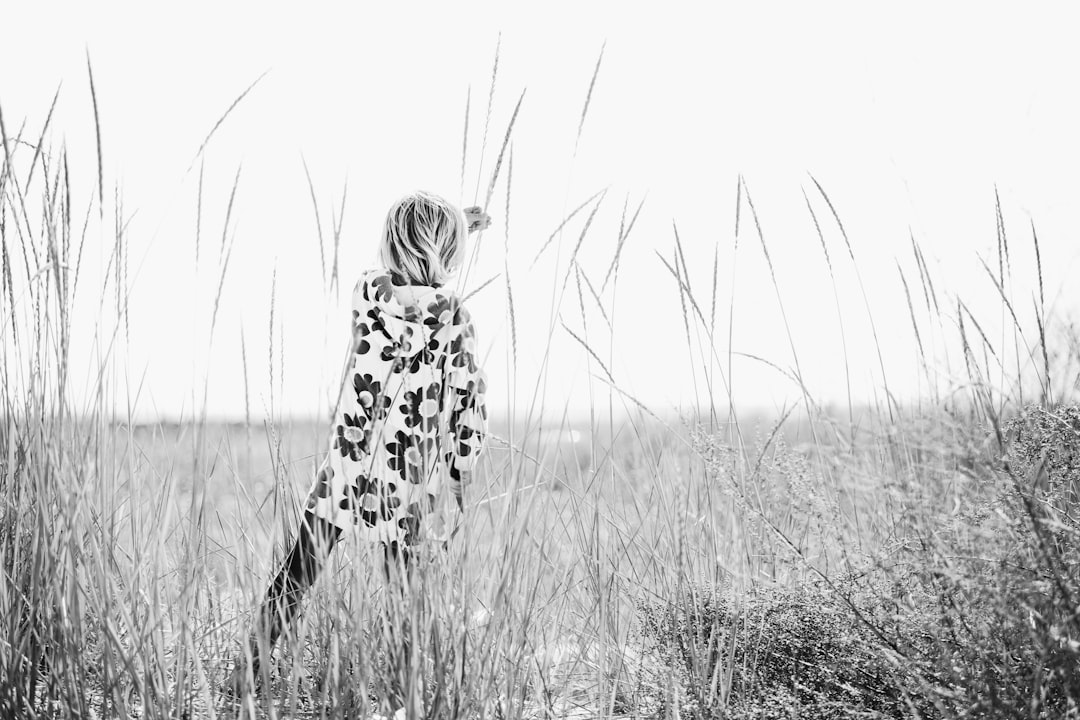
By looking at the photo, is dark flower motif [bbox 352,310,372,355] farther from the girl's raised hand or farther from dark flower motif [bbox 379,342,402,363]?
the girl's raised hand

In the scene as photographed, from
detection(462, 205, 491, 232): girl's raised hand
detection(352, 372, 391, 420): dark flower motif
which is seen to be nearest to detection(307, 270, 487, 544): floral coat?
detection(352, 372, 391, 420): dark flower motif

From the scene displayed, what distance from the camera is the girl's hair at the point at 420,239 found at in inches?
68.7

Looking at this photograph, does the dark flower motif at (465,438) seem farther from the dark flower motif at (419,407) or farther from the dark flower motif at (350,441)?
the dark flower motif at (350,441)

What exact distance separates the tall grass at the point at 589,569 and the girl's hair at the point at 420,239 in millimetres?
350

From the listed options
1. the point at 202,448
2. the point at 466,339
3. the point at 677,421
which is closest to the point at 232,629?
the point at 202,448

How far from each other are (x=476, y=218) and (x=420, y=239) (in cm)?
17

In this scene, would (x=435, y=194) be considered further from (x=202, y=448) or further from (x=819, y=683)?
(x=819, y=683)

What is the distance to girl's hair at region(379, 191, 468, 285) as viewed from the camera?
1.75 meters

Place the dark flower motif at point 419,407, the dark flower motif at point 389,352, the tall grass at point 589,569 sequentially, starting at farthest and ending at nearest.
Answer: the dark flower motif at point 389,352 → the dark flower motif at point 419,407 → the tall grass at point 589,569

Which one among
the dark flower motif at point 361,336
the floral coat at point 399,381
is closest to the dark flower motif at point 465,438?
the floral coat at point 399,381

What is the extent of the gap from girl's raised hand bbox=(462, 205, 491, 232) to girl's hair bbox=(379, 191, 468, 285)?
4cm

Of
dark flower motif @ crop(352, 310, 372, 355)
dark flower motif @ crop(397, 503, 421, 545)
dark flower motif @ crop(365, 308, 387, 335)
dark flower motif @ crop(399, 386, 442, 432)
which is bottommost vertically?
dark flower motif @ crop(397, 503, 421, 545)

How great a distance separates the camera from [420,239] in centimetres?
175

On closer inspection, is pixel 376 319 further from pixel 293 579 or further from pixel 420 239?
pixel 293 579
